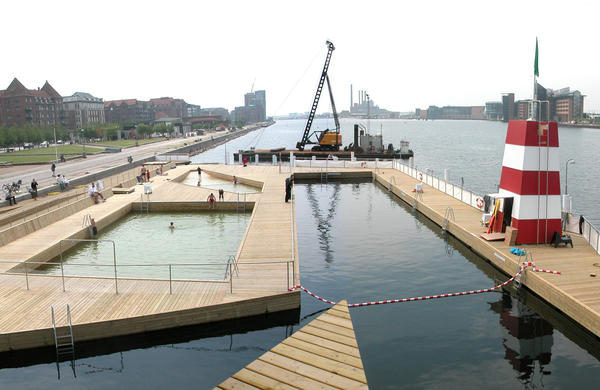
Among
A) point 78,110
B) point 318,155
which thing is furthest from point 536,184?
point 78,110

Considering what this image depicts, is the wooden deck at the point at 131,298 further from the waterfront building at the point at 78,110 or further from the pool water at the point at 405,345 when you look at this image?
the waterfront building at the point at 78,110

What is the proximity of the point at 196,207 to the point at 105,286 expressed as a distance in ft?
57.6

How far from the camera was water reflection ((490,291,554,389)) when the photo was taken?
1338 cm

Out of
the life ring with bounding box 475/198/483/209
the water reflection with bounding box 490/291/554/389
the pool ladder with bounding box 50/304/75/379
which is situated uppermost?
the life ring with bounding box 475/198/483/209

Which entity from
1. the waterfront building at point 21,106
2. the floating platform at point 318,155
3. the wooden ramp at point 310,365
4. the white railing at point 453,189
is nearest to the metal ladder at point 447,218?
the white railing at point 453,189

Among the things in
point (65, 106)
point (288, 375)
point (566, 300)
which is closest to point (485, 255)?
point (566, 300)

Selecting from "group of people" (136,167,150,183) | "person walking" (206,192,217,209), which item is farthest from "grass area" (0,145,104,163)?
"person walking" (206,192,217,209)

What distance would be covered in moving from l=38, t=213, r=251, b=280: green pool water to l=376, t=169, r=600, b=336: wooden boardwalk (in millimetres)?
11672

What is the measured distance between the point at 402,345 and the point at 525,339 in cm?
402

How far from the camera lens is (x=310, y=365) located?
11.8 m

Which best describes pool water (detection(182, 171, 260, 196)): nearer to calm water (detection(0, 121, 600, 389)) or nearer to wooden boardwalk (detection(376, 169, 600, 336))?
wooden boardwalk (detection(376, 169, 600, 336))

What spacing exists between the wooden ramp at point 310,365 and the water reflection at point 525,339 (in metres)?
4.80

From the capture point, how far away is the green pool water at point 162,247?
2091 cm

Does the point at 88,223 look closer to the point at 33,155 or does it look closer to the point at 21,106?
the point at 33,155
